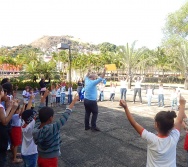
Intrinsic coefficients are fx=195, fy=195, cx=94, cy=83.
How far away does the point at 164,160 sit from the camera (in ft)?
6.41

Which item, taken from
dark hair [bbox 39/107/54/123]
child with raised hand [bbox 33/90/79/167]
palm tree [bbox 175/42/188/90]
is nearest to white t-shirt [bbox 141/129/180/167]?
child with raised hand [bbox 33/90/79/167]

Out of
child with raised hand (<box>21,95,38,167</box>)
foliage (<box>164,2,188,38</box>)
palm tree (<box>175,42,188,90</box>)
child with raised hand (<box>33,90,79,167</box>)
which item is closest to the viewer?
child with raised hand (<box>33,90,79,167</box>)

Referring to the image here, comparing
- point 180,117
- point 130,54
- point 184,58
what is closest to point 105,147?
point 180,117

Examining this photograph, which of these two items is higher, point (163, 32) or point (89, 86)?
point (163, 32)

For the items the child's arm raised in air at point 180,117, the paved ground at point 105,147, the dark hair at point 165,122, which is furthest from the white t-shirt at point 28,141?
the child's arm raised in air at point 180,117

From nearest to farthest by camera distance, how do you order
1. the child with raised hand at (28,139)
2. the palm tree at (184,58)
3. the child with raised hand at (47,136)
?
1. the child with raised hand at (47,136)
2. the child with raised hand at (28,139)
3. the palm tree at (184,58)

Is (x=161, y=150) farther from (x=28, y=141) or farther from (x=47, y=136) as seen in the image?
(x=28, y=141)

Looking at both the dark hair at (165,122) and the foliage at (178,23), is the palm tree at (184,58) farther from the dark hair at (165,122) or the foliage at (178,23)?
A: the dark hair at (165,122)

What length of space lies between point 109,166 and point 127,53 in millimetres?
20126

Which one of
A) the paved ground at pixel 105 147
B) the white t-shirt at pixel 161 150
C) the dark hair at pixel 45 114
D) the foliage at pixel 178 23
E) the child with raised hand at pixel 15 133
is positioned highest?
the foliage at pixel 178 23

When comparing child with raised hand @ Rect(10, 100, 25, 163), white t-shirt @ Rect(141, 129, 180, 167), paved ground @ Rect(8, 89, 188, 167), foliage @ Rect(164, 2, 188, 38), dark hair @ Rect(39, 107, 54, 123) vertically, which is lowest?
paved ground @ Rect(8, 89, 188, 167)

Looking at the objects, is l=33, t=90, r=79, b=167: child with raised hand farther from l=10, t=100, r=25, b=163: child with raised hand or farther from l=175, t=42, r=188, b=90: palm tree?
l=175, t=42, r=188, b=90: palm tree

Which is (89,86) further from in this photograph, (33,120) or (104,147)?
(33,120)

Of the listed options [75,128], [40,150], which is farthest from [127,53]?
[40,150]
